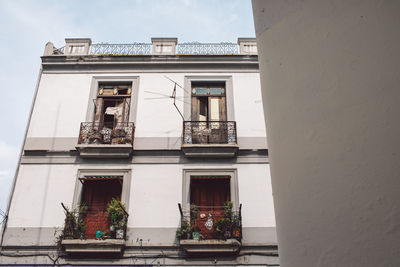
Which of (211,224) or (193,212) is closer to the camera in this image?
(211,224)

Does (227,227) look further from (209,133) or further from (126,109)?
(126,109)

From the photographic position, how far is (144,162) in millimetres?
9883

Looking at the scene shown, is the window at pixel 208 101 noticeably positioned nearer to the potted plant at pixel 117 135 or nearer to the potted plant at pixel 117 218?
the potted plant at pixel 117 135

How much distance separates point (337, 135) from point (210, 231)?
7.85 m

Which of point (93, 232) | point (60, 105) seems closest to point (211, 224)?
point (93, 232)

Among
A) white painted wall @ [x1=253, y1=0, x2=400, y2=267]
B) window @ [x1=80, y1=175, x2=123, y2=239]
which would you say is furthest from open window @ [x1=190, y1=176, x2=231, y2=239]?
white painted wall @ [x1=253, y1=0, x2=400, y2=267]

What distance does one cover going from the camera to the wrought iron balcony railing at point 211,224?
28.3ft

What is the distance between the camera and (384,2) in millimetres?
1407

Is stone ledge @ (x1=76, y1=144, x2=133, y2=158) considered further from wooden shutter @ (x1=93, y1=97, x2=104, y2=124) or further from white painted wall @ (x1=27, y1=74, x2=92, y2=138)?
wooden shutter @ (x1=93, y1=97, x2=104, y2=124)

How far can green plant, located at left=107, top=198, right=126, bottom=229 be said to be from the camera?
8766mm

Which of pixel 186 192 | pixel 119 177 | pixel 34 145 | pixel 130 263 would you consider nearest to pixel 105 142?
pixel 119 177

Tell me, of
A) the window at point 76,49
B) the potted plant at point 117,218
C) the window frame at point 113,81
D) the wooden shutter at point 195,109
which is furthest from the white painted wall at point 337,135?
the window at point 76,49

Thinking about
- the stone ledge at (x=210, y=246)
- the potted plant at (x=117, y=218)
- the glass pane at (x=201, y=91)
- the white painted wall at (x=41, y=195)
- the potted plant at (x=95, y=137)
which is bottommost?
the stone ledge at (x=210, y=246)

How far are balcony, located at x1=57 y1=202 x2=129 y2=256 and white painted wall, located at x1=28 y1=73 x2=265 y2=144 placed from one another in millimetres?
2581
